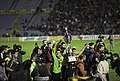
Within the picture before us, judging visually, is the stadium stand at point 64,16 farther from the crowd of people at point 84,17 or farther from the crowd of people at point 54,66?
the crowd of people at point 54,66

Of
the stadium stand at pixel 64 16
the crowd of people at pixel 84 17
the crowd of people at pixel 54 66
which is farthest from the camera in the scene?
the stadium stand at pixel 64 16

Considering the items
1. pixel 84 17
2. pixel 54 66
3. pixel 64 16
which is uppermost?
pixel 64 16

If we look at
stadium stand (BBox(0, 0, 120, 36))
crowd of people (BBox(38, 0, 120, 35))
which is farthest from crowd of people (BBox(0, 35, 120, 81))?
stadium stand (BBox(0, 0, 120, 36))

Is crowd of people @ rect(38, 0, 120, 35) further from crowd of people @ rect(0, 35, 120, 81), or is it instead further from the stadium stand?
crowd of people @ rect(0, 35, 120, 81)

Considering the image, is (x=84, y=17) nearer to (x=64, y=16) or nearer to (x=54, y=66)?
(x=64, y=16)

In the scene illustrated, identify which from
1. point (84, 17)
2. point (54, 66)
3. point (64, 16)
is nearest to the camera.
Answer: point (54, 66)

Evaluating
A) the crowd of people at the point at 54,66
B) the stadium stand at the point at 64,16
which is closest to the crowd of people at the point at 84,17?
the stadium stand at the point at 64,16

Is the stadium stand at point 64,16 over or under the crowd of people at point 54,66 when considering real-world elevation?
over

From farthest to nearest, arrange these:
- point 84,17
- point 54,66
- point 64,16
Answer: point 64,16 → point 84,17 → point 54,66

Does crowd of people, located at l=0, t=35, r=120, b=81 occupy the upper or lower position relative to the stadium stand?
lower

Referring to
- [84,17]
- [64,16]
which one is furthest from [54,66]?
[64,16]

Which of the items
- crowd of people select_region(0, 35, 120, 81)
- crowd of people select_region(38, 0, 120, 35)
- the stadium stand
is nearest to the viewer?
crowd of people select_region(0, 35, 120, 81)

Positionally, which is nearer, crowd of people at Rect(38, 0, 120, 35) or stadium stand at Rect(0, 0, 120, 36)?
crowd of people at Rect(38, 0, 120, 35)

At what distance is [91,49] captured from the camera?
45.8 ft
